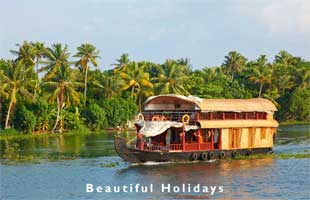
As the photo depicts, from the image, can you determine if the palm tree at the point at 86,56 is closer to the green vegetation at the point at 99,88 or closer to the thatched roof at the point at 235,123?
the green vegetation at the point at 99,88

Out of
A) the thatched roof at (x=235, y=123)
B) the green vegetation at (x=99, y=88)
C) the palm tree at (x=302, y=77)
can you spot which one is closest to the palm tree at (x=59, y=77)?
the green vegetation at (x=99, y=88)

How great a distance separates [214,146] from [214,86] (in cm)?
3288

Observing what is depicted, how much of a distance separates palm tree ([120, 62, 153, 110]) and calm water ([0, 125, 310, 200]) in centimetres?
Answer: 2367

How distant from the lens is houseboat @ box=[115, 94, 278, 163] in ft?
88.5

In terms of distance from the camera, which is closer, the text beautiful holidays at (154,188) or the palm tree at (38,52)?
the text beautiful holidays at (154,188)

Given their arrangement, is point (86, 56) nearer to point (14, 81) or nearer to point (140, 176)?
point (14, 81)

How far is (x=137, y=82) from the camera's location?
186 ft

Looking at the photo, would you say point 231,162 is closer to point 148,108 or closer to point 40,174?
point 148,108

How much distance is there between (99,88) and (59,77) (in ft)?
24.5

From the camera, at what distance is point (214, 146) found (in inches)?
1145

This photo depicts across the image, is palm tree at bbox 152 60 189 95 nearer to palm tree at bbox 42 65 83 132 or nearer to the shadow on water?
palm tree at bbox 42 65 83 132

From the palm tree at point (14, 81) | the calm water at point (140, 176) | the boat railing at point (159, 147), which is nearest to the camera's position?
the calm water at point (140, 176)

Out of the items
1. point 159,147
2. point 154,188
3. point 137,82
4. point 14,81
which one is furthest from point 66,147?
point 137,82

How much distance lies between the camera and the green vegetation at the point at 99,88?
1913 inches
